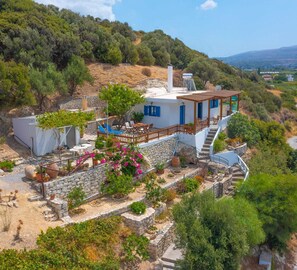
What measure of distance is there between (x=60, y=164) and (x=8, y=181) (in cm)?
257

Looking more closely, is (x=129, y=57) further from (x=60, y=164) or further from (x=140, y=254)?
(x=140, y=254)

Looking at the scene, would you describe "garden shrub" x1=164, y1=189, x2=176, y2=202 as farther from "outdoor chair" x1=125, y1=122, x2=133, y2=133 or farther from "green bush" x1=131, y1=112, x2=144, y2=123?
"green bush" x1=131, y1=112, x2=144, y2=123

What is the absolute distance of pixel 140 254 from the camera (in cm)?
1361

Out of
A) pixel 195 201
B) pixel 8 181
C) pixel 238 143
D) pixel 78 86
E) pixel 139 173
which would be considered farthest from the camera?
pixel 78 86

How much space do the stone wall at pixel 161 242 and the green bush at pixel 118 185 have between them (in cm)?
280

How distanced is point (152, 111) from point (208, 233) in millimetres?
15348

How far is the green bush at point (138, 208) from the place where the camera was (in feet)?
50.0

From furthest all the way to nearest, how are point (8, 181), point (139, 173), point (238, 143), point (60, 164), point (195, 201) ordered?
point (238, 143) < point (139, 173) < point (60, 164) < point (8, 181) < point (195, 201)

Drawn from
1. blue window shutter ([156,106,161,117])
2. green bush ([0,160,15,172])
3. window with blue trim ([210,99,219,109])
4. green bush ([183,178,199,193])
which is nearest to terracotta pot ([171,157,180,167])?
green bush ([183,178,199,193])

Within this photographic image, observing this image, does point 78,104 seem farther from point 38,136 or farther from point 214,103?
point 214,103

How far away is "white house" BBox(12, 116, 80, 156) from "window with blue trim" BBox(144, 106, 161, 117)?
758 centimetres

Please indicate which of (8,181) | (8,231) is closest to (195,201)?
(8,231)

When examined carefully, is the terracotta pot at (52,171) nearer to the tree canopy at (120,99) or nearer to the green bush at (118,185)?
the green bush at (118,185)

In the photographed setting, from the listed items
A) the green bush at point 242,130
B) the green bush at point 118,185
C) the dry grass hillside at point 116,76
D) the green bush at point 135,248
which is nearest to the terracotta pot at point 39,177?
the green bush at point 118,185
